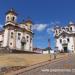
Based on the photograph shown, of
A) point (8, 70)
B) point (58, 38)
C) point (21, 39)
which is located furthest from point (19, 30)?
point (8, 70)

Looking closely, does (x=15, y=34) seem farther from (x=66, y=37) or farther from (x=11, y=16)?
(x=66, y=37)

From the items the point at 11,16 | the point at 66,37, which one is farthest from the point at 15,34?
the point at 66,37

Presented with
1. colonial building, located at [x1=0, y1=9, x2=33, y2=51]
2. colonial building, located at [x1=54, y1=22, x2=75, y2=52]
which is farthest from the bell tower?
colonial building, located at [x1=54, y1=22, x2=75, y2=52]

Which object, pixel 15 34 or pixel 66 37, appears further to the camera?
pixel 66 37

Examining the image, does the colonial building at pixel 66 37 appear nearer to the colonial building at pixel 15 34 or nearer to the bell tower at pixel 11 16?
the colonial building at pixel 15 34

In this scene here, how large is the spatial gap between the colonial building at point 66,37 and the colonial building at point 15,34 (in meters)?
13.2

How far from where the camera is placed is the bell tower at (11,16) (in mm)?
66206

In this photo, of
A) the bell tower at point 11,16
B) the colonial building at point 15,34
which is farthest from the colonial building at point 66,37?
the bell tower at point 11,16

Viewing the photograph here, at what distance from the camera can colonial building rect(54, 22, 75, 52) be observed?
255ft

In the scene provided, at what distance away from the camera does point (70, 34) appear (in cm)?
7825

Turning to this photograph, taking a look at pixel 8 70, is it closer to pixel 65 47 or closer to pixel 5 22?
pixel 5 22

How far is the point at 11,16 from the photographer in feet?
219

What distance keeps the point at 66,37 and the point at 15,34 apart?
2191 cm

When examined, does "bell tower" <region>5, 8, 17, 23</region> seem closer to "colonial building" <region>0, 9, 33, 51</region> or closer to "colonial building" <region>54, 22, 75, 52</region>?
"colonial building" <region>0, 9, 33, 51</region>
